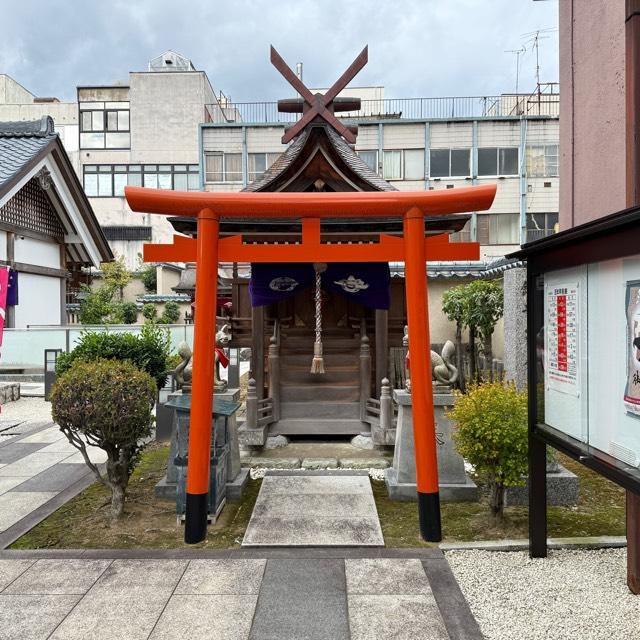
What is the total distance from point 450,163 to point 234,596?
30.4 metres

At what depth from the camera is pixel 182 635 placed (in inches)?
142

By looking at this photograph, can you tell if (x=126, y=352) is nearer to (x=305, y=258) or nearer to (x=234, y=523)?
(x=234, y=523)

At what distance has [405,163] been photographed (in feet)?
101

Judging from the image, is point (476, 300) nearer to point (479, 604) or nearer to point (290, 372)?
point (290, 372)

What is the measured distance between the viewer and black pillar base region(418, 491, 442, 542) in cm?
502

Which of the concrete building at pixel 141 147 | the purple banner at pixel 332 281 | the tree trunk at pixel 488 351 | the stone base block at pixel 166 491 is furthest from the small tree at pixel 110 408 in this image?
the concrete building at pixel 141 147

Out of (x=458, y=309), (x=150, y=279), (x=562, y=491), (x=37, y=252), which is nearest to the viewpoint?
(x=562, y=491)

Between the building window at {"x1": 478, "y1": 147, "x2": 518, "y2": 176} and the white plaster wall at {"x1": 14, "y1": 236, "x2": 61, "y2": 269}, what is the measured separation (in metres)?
24.7

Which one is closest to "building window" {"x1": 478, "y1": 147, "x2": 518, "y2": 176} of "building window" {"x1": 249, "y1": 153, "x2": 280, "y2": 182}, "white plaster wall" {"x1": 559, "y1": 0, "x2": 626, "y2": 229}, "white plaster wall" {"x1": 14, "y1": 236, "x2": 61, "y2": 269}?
"building window" {"x1": 249, "y1": 153, "x2": 280, "y2": 182}

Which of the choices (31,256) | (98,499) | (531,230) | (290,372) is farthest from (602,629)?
(531,230)

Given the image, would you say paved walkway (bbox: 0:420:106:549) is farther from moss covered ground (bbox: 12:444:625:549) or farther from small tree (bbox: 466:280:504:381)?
small tree (bbox: 466:280:504:381)

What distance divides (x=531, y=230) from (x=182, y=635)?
3215cm

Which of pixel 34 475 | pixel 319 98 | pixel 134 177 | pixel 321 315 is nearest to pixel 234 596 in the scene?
pixel 34 475

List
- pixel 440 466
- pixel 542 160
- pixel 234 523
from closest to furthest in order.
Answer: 1. pixel 234 523
2. pixel 440 466
3. pixel 542 160
